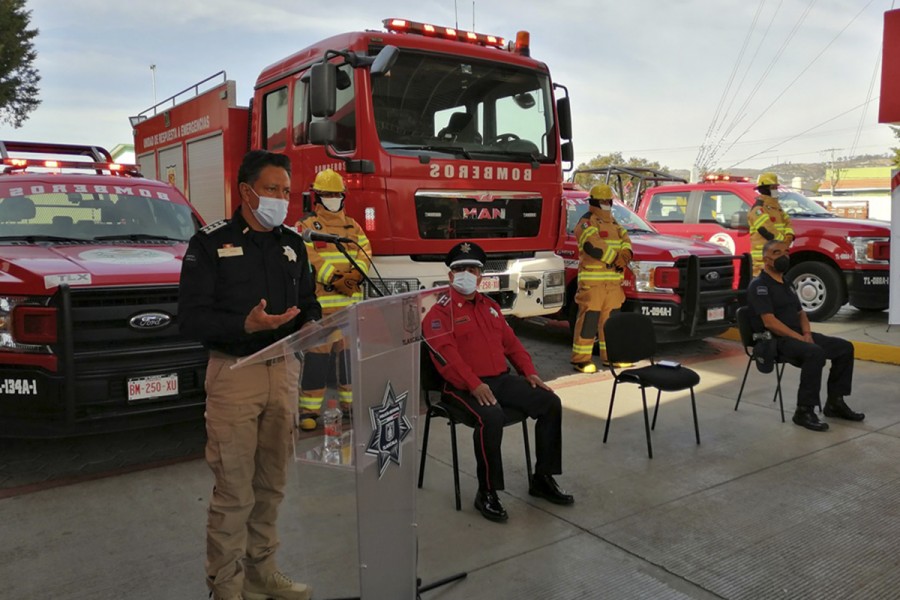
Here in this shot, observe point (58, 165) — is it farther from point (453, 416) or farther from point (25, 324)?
point (453, 416)

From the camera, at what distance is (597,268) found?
6992 millimetres

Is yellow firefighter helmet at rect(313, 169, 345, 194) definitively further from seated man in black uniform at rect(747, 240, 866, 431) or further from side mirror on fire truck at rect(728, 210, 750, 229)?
side mirror on fire truck at rect(728, 210, 750, 229)

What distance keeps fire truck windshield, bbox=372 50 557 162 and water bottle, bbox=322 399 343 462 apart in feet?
12.0

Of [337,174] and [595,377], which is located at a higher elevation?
[337,174]

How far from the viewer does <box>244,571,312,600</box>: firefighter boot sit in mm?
2812

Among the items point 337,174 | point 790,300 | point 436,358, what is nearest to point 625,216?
point 790,300

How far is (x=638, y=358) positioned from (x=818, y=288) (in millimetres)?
6050

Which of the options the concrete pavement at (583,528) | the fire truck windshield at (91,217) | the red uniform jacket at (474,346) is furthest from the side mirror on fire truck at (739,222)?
the fire truck windshield at (91,217)

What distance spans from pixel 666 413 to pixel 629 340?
0.97 meters

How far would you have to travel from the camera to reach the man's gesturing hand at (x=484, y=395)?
383 centimetres

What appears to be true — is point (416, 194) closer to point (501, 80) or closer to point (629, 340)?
point (501, 80)

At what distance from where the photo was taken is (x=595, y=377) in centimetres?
695

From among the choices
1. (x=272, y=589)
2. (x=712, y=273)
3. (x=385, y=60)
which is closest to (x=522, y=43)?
(x=385, y=60)

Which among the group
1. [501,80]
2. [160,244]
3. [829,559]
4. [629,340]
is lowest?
[829,559]
